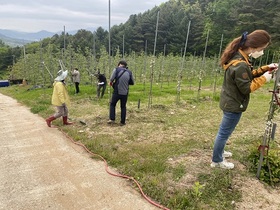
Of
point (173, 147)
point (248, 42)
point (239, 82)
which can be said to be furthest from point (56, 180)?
point (248, 42)

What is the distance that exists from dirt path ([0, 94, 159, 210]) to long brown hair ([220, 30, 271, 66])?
199cm

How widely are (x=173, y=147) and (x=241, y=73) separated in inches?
79.9

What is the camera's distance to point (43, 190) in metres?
3.10

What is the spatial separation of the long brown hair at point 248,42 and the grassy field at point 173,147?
1.55m

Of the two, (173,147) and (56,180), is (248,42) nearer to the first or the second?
(173,147)

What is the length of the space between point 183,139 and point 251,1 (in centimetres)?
2583

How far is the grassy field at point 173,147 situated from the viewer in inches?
118

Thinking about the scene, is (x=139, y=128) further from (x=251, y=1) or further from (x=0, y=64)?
(x=0, y=64)

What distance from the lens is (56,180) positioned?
3344 millimetres

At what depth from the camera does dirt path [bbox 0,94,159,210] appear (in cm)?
285

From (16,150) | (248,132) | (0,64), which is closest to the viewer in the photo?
(16,150)

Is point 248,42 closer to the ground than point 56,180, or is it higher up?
higher up

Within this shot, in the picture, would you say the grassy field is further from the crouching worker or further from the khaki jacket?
the khaki jacket

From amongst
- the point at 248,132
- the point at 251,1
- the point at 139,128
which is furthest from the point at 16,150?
the point at 251,1
